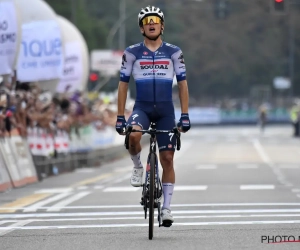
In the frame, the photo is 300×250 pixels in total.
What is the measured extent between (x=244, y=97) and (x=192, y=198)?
108818mm

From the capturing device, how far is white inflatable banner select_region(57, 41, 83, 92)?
1516 inches

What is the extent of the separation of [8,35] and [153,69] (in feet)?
43.0

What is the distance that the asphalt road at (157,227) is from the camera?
38.8 ft

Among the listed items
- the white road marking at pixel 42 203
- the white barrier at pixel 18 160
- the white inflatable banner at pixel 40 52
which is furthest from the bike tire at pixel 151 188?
the white inflatable banner at pixel 40 52

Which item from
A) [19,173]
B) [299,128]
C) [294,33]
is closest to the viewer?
[19,173]

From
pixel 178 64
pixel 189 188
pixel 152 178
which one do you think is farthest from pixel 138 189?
pixel 152 178

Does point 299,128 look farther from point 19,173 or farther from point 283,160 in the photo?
point 19,173

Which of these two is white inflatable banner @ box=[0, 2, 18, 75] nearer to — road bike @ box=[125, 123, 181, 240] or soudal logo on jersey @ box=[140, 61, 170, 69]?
soudal logo on jersey @ box=[140, 61, 170, 69]

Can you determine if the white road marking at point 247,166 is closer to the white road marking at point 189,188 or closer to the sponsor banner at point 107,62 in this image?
the white road marking at point 189,188

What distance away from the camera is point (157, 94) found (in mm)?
12453

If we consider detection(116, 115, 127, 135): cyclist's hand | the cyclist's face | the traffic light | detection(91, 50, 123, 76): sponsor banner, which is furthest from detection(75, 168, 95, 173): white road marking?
detection(91, 50, 123, 76): sponsor banner

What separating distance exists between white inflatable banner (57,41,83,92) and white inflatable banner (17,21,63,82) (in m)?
6.89

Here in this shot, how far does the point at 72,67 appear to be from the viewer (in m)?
39.2

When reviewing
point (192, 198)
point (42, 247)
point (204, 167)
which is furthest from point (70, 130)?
point (42, 247)
